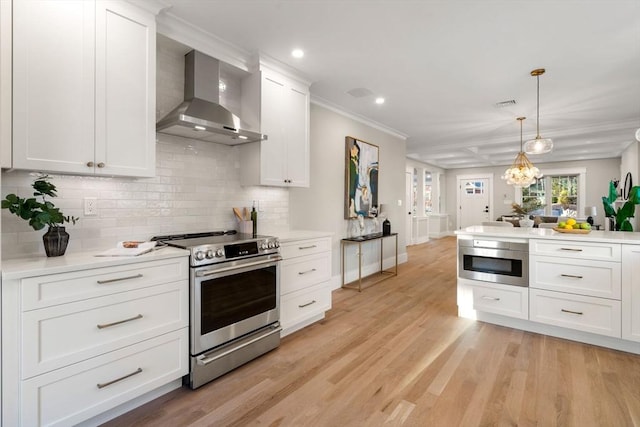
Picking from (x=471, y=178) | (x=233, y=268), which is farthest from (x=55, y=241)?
(x=471, y=178)

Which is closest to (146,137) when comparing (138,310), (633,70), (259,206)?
(138,310)

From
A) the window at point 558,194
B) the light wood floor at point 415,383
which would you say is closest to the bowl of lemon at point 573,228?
the light wood floor at point 415,383

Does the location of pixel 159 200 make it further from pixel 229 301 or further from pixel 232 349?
pixel 232 349

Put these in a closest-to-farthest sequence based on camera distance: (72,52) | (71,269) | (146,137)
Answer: (71,269) < (72,52) < (146,137)

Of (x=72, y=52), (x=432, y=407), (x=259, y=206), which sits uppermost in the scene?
(x=72, y=52)

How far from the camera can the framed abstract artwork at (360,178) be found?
4.71m

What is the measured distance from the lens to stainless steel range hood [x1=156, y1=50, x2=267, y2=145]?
7.57ft

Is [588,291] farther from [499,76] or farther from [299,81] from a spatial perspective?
[299,81]

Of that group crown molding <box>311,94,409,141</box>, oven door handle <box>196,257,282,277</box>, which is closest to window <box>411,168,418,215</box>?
crown molding <box>311,94,409,141</box>

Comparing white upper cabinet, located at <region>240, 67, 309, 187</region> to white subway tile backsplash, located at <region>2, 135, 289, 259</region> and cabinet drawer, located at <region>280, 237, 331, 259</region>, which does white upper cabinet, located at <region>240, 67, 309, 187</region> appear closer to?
white subway tile backsplash, located at <region>2, 135, 289, 259</region>

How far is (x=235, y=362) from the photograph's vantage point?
2.34 metres

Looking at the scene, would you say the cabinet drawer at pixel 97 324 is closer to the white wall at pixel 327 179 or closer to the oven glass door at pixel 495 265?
the white wall at pixel 327 179

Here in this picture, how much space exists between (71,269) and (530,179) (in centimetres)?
544

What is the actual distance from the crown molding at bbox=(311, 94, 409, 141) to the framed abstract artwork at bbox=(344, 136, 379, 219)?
36 centimetres
